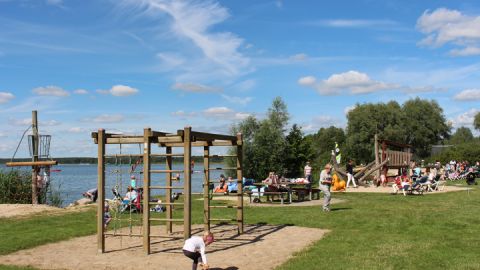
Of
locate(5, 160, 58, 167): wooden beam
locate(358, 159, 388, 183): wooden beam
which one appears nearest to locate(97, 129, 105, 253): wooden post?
locate(5, 160, 58, 167): wooden beam

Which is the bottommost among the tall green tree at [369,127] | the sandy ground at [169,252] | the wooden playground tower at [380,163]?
the sandy ground at [169,252]

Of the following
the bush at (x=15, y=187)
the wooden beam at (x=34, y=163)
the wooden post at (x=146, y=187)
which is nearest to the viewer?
the wooden post at (x=146, y=187)

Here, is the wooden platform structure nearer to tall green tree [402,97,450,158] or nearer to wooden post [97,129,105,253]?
wooden post [97,129,105,253]

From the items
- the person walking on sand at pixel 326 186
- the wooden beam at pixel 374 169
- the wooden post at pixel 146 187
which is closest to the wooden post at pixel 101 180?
the wooden post at pixel 146 187

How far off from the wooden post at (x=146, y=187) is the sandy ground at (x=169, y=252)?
0.99 ft

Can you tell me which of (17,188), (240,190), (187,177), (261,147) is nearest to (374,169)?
(261,147)

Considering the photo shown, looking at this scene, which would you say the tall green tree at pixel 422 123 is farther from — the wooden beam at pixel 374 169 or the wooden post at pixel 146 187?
the wooden post at pixel 146 187

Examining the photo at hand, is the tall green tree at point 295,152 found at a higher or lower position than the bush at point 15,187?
higher

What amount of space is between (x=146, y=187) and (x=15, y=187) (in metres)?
13.2

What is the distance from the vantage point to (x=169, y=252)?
10.4 meters

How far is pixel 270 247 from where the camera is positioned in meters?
10.6

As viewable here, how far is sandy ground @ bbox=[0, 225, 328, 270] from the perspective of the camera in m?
9.19

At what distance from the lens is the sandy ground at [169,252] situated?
30.1ft

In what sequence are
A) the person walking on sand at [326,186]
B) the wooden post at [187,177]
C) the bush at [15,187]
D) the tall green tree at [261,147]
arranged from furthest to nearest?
the tall green tree at [261,147] → the bush at [15,187] → the person walking on sand at [326,186] → the wooden post at [187,177]
